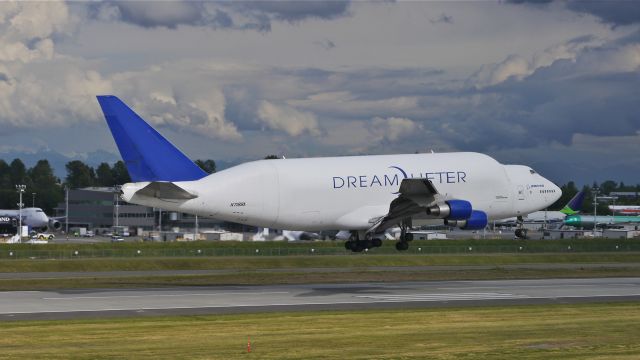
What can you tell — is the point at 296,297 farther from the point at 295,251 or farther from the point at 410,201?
the point at 295,251

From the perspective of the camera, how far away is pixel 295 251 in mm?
97188

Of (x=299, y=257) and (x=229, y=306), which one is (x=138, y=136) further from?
(x=299, y=257)

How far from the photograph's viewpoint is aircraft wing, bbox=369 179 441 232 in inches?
2035

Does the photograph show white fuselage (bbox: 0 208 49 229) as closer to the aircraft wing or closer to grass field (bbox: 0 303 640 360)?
the aircraft wing

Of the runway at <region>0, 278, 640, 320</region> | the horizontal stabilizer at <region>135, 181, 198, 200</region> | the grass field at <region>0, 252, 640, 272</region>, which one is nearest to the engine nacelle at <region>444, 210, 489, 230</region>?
the runway at <region>0, 278, 640, 320</region>

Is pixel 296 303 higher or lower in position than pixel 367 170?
lower

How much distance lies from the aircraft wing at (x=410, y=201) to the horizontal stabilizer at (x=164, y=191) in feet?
35.0

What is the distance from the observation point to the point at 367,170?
53.9 metres

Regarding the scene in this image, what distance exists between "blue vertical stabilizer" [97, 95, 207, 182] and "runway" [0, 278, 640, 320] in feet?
20.9

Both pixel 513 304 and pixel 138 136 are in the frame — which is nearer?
pixel 513 304

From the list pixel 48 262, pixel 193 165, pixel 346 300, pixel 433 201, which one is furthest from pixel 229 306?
pixel 48 262

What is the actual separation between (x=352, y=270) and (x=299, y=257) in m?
12.9

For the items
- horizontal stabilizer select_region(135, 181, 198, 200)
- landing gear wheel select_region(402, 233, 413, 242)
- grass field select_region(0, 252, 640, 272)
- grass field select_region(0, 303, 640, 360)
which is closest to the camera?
grass field select_region(0, 303, 640, 360)

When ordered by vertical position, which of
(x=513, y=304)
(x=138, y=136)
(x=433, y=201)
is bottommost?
(x=513, y=304)
